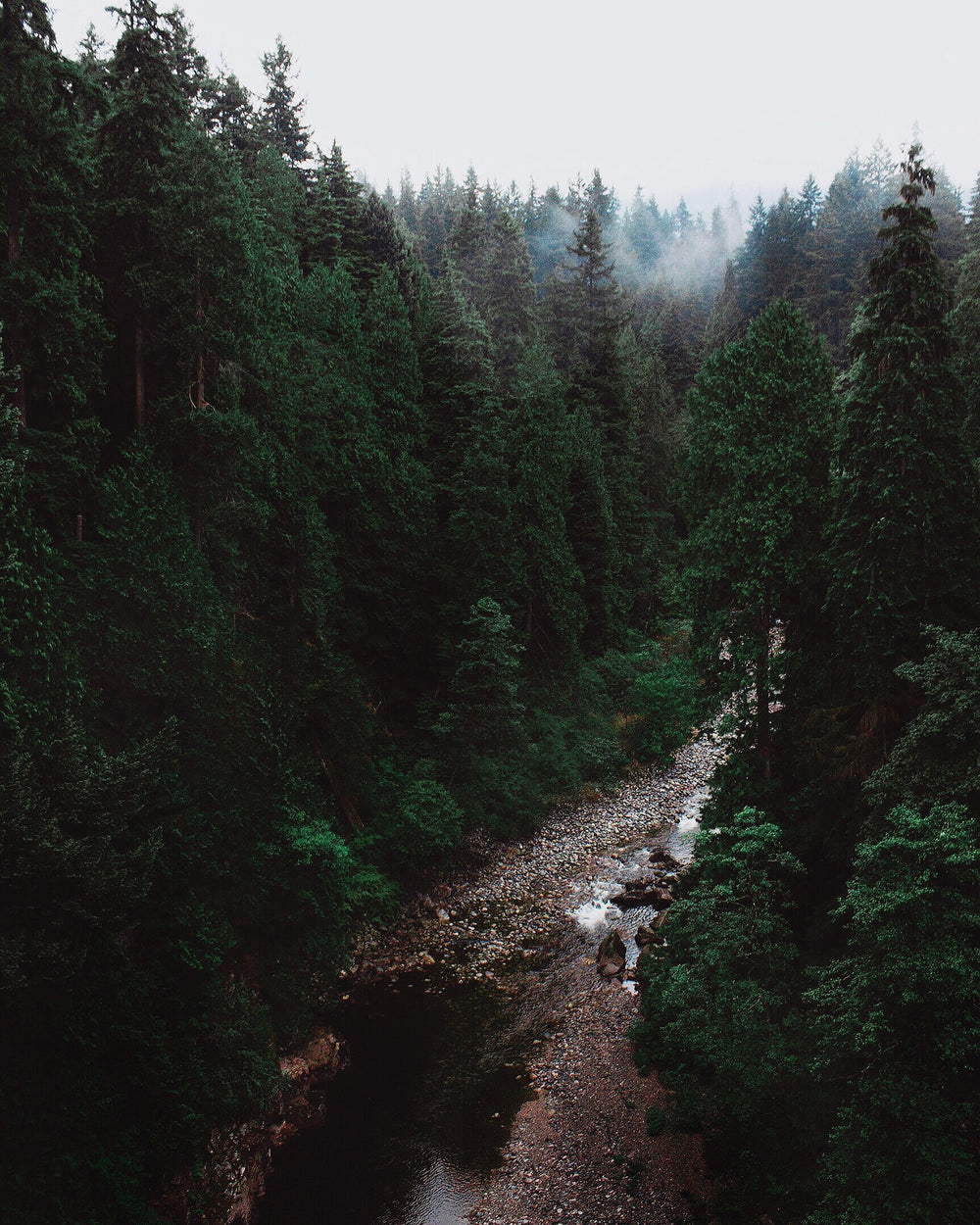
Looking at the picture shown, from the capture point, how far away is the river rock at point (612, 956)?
757 inches

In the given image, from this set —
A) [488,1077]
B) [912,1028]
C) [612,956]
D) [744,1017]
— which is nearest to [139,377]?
[488,1077]

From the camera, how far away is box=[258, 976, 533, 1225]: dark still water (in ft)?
42.7

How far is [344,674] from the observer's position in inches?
920

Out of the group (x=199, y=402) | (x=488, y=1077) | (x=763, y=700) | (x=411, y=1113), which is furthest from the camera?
(x=199, y=402)

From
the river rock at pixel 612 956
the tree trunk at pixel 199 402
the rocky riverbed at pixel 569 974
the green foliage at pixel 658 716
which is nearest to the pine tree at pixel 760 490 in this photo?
the rocky riverbed at pixel 569 974

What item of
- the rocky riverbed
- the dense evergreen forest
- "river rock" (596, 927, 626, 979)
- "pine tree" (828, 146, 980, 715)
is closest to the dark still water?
the rocky riverbed

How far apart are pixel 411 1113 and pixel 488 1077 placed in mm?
1854

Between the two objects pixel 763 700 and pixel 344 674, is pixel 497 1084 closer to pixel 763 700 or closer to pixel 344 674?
pixel 763 700

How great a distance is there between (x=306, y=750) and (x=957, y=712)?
16.8 metres

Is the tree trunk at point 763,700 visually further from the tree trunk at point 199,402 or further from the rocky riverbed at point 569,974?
the tree trunk at point 199,402

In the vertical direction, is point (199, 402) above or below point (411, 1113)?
above

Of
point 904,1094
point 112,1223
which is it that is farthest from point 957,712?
point 112,1223

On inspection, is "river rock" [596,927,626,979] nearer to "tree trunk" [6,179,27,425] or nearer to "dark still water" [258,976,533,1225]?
"dark still water" [258,976,533,1225]

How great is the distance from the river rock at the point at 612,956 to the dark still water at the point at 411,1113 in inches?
105
